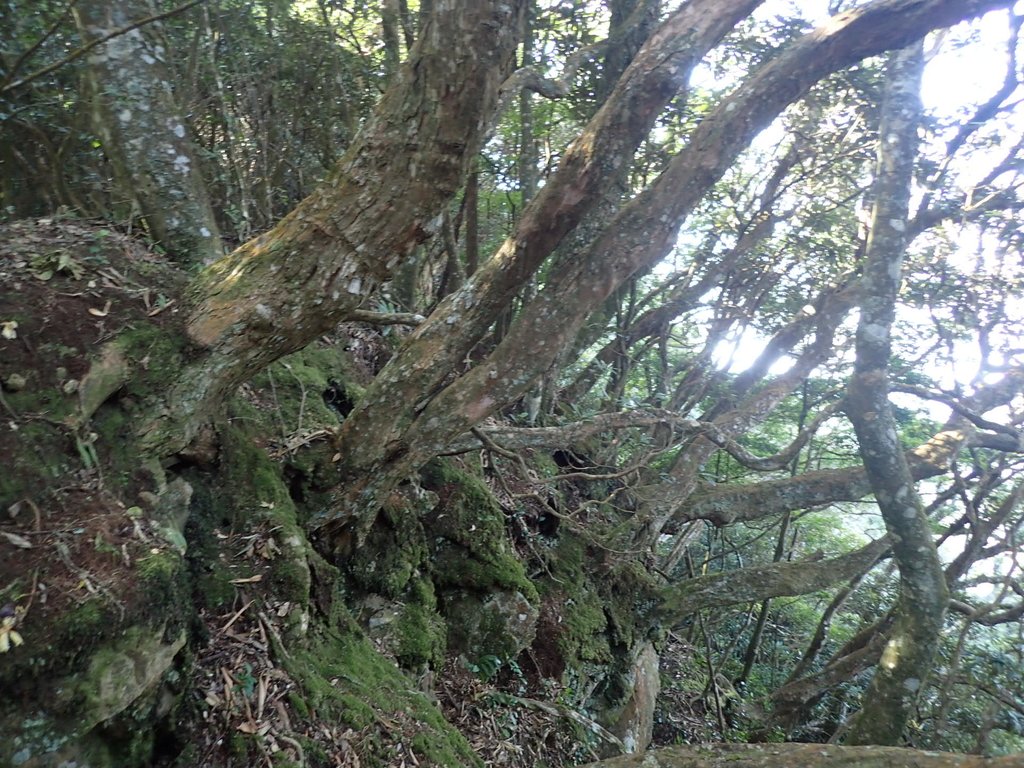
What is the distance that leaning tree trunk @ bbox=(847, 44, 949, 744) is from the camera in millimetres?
4684

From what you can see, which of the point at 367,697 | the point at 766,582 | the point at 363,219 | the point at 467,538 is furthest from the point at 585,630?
the point at 363,219

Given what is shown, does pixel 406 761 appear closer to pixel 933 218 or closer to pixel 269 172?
pixel 269 172

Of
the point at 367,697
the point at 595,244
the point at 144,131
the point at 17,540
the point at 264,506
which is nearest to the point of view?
the point at 17,540

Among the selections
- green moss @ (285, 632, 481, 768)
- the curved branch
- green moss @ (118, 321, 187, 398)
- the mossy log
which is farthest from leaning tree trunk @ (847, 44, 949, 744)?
green moss @ (118, 321, 187, 398)

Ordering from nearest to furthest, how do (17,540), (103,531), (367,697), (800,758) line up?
(17,540), (103,531), (800,758), (367,697)

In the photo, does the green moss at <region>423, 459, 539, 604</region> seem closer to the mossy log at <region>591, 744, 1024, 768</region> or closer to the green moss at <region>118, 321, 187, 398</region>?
the mossy log at <region>591, 744, 1024, 768</region>

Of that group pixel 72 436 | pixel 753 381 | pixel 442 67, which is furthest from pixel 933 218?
pixel 72 436

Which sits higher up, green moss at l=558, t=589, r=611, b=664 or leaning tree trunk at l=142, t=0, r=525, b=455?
leaning tree trunk at l=142, t=0, r=525, b=455

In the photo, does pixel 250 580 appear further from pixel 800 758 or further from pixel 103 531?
pixel 800 758

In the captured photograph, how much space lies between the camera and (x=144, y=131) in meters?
3.72

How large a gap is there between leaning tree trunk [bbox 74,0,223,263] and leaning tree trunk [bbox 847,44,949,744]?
15.1ft

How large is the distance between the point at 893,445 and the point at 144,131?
531 cm

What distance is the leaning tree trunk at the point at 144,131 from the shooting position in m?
3.65

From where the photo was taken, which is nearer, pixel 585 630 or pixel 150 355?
pixel 150 355
